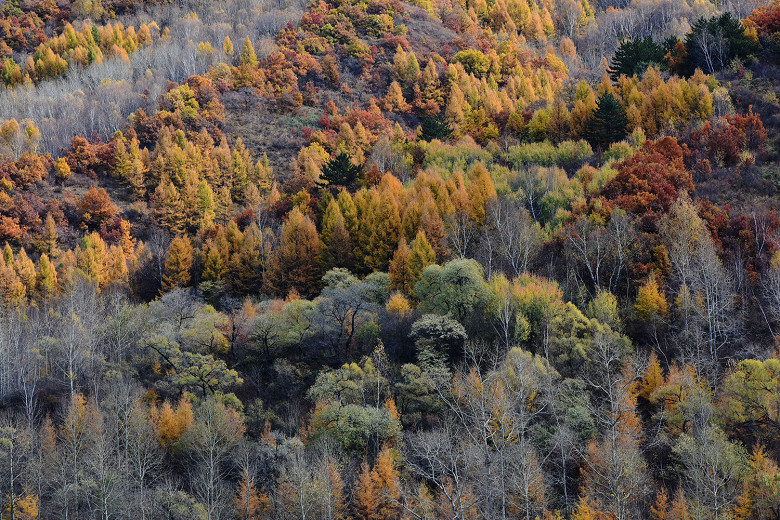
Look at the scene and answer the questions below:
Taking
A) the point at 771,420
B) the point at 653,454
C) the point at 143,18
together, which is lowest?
the point at 653,454

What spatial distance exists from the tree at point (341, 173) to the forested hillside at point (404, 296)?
1.29 feet

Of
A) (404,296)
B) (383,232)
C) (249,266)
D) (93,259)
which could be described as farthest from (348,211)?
(93,259)

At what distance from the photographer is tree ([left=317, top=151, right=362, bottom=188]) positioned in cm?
7475

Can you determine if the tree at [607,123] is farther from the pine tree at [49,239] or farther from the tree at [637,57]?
the pine tree at [49,239]

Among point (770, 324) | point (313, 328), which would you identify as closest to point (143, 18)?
point (313, 328)

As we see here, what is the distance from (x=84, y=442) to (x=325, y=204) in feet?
113

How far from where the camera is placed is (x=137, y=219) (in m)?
83.6

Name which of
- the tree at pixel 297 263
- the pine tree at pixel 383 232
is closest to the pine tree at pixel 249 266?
the tree at pixel 297 263

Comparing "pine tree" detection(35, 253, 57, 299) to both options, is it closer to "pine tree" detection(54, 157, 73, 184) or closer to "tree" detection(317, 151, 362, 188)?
"pine tree" detection(54, 157, 73, 184)

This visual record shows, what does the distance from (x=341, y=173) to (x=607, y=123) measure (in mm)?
28266

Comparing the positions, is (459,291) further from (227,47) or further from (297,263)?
(227,47)

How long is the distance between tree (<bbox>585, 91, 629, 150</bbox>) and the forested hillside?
31 cm

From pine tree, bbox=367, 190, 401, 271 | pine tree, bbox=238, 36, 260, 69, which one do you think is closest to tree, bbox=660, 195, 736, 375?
pine tree, bbox=367, 190, 401, 271

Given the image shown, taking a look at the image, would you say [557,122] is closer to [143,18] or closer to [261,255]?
[261,255]
